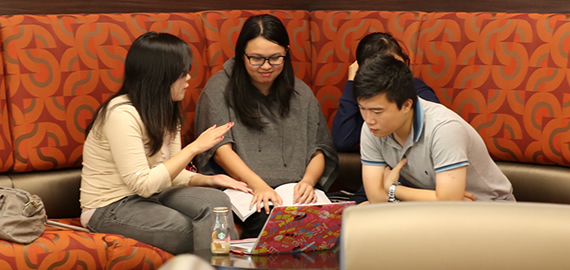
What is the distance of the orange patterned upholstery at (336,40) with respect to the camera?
10.5ft

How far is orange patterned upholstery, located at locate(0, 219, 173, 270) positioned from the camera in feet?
7.04

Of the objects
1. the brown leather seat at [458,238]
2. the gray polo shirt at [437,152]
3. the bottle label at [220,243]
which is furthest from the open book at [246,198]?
the brown leather seat at [458,238]

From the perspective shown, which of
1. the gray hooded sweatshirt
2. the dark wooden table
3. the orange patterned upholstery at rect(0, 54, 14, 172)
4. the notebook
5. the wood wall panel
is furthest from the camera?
the wood wall panel

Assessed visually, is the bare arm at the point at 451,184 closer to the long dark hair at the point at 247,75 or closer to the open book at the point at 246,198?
the open book at the point at 246,198

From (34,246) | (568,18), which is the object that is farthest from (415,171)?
(34,246)

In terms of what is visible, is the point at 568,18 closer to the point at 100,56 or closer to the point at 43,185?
the point at 100,56

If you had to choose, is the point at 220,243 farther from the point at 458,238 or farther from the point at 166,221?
the point at 458,238

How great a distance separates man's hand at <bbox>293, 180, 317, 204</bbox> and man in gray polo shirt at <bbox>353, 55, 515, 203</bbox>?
11.6 inches

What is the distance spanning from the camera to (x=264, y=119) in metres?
2.82

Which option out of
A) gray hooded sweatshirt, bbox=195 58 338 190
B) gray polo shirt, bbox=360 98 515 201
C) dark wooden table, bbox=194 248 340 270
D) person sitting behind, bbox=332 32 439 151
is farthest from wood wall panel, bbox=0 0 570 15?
dark wooden table, bbox=194 248 340 270

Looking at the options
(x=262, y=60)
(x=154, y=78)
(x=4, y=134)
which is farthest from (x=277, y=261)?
(x=4, y=134)

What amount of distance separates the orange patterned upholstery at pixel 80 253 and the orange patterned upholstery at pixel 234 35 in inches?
42.4

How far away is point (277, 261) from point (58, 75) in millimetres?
1302

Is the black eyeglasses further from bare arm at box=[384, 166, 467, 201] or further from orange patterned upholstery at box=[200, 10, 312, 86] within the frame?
bare arm at box=[384, 166, 467, 201]
